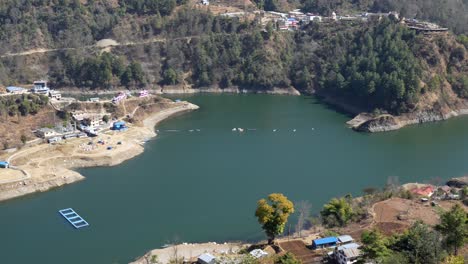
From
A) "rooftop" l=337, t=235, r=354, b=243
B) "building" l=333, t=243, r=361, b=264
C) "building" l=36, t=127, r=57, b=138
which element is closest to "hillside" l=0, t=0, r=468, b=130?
"building" l=36, t=127, r=57, b=138

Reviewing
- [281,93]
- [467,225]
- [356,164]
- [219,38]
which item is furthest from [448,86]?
[467,225]

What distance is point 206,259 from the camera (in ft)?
88.0

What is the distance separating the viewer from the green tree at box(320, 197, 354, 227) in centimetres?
3058

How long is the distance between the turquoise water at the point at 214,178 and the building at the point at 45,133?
649 cm

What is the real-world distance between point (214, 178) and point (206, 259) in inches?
516

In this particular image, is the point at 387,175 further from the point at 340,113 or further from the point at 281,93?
the point at 281,93

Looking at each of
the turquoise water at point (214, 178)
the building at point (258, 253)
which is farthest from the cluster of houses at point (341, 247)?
the turquoise water at point (214, 178)

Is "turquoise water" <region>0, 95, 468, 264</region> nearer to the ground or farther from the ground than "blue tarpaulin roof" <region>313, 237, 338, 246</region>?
nearer to the ground

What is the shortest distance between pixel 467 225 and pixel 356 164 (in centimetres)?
1768

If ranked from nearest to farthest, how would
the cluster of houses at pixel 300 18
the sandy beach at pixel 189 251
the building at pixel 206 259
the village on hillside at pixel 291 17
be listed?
the building at pixel 206 259 → the sandy beach at pixel 189 251 → the village on hillside at pixel 291 17 → the cluster of houses at pixel 300 18

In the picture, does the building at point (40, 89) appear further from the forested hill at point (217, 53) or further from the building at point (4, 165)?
the building at point (4, 165)

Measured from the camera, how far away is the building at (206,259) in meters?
26.5

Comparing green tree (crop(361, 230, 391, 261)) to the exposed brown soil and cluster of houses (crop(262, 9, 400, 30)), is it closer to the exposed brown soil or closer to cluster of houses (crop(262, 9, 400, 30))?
the exposed brown soil

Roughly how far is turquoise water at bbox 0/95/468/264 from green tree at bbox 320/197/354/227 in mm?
3447
